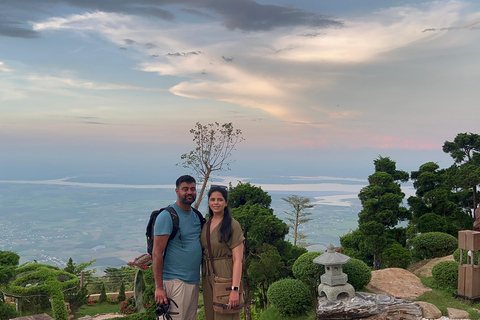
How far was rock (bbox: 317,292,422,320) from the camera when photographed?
6.91 meters

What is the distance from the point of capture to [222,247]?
327 centimetres

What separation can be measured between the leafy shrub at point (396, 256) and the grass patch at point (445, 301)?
106 inches

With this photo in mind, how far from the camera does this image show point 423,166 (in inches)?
597

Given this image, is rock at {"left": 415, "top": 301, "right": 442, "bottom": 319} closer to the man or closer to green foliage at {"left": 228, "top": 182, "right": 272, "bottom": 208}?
green foliage at {"left": 228, "top": 182, "right": 272, "bottom": 208}

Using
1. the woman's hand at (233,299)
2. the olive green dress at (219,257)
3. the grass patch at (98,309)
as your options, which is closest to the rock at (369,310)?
the olive green dress at (219,257)

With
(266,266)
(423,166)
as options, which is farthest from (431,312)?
(423,166)

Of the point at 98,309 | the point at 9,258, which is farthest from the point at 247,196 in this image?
the point at 98,309

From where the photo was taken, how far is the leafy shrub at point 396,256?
11.3 m

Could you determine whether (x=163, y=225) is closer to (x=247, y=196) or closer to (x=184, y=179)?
(x=184, y=179)

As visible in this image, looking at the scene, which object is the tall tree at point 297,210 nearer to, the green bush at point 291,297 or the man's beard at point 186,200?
the green bush at point 291,297

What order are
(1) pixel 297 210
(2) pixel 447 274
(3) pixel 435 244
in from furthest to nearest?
(1) pixel 297 210 < (3) pixel 435 244 < (2) pixel 447 274

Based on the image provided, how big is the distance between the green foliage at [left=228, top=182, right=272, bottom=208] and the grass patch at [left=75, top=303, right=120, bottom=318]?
6748mm

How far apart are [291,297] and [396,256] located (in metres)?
4.98

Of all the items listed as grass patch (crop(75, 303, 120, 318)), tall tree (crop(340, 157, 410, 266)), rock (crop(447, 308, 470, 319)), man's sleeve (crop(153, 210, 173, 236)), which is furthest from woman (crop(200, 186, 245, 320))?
grass patch (crop(75, 303, 120, 318))
